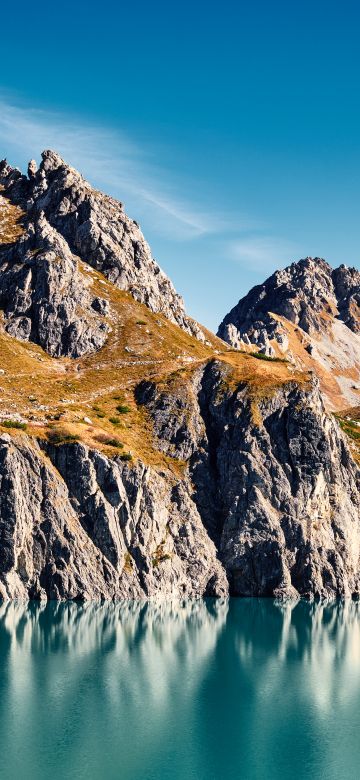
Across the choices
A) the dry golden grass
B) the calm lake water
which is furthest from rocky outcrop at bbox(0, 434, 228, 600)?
the calm lake water

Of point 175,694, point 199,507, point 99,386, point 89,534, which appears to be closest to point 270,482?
point 199,507

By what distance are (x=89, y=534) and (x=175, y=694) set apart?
57.2m

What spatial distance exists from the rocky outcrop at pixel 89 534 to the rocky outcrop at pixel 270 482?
8.28 m

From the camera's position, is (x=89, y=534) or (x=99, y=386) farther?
(x=99, y=386)

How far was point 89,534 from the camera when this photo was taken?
132500 mm

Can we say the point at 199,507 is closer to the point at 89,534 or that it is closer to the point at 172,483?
the point at 172,483

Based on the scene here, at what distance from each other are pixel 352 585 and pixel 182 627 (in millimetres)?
51642

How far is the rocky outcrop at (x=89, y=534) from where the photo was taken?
126 m

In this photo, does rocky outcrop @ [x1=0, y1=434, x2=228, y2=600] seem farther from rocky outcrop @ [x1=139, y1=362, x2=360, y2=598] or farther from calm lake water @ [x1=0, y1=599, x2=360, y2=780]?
rocky outcrop @ [x1=139, y1=362, x2=360, y2=598]

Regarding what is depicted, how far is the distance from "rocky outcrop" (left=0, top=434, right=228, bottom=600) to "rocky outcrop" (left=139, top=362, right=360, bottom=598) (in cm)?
828

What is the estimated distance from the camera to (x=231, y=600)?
139375mm

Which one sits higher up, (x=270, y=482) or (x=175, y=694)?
→ (x=270, y=482)

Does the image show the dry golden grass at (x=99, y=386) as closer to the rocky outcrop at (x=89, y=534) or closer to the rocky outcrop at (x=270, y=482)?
the rocky outcrop at (x=270, y=482)

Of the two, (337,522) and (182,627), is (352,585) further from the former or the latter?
(182,627)
